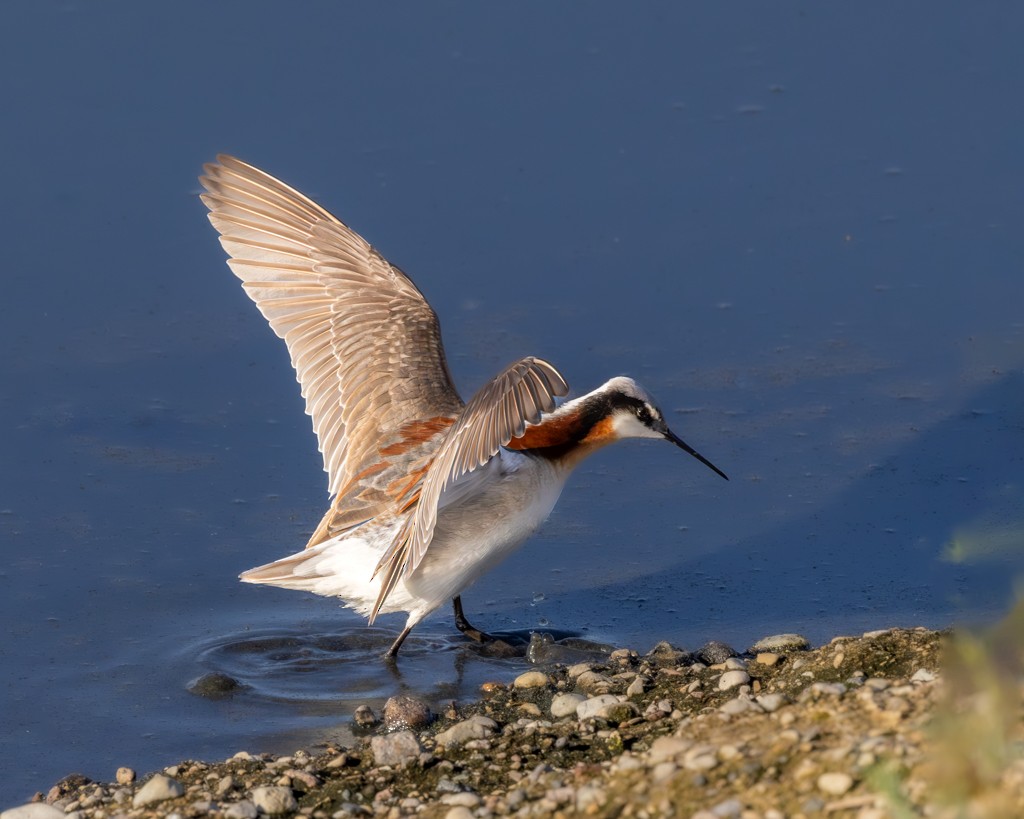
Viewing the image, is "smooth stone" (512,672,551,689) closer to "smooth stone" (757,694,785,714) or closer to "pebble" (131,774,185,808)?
"smooth stone" (757,694,785,714)

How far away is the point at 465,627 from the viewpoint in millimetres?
7590

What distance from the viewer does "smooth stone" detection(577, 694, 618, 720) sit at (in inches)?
245

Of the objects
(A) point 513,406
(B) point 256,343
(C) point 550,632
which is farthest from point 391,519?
(B) point 256,343

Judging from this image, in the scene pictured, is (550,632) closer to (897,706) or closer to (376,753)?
(376,753)

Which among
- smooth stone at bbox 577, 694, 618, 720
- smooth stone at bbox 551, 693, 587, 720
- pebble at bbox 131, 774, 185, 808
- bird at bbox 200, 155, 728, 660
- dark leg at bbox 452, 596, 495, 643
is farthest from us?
dark leg at bbox 452, 596, 495, 643

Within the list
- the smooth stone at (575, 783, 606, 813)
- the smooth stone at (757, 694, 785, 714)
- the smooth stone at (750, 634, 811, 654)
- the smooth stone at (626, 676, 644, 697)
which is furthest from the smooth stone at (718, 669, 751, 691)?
the smooth stone at (575, 783, 606, 813)

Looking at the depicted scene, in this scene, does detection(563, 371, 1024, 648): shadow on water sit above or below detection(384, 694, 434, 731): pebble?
above

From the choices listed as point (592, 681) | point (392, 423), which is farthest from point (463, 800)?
point (392, 423)

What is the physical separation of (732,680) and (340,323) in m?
3.14

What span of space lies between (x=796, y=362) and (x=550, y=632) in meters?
2.89

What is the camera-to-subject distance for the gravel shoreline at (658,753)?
14.6ft

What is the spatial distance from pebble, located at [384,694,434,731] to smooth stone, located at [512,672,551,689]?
1.55ft

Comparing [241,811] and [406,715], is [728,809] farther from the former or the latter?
[406,715]

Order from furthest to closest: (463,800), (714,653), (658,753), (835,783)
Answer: (714,653) < (463,800) < (658,753) < (835,783)
